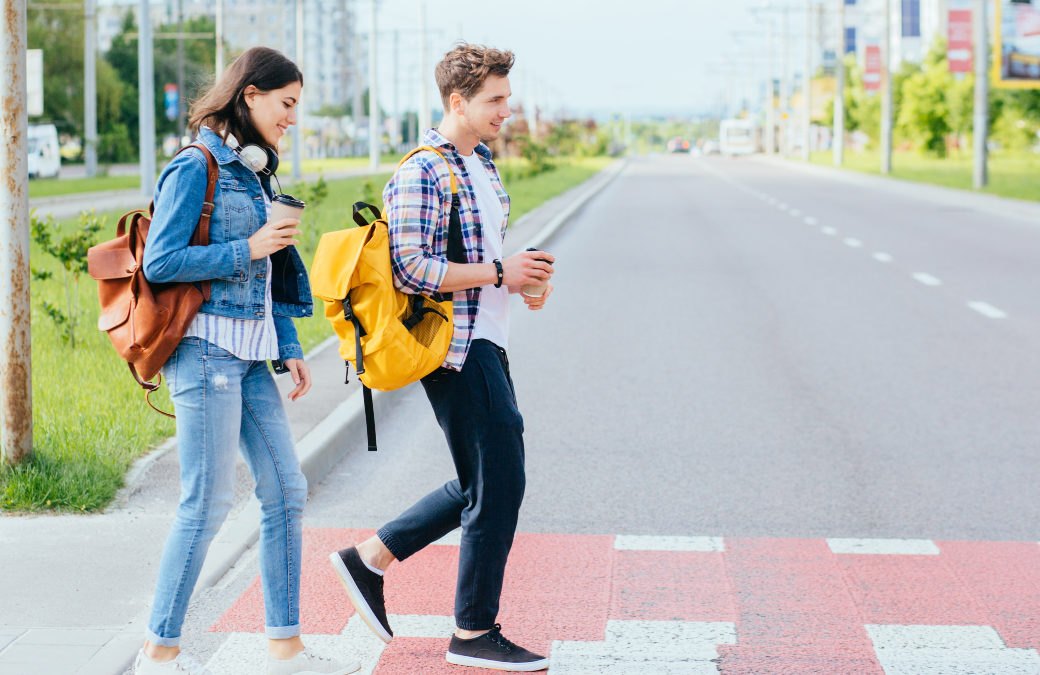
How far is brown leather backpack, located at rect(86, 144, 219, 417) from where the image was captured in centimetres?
385

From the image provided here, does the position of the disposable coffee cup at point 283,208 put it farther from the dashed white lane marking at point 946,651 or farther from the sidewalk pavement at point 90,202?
the sidewalk pavement at point 90,202

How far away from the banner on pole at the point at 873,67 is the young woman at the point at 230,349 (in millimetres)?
62355

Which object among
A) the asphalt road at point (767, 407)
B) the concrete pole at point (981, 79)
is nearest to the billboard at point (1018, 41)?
the concrete pole at point (981, 79)

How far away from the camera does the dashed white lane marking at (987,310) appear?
42.9 feet

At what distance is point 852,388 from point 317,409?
353 cm

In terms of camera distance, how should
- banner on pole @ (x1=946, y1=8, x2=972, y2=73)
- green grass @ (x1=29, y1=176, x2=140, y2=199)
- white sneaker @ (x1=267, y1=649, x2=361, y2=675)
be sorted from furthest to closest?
1. banner on pole @ (x1=946, y1=8, x2=972, y2=73)
2. green grass @ (x1=29, y1=176, x2=140, y2=199)
3. white sneaker @ (x1=267, y1=649, x2=361, y2=675)

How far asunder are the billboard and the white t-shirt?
3723cm

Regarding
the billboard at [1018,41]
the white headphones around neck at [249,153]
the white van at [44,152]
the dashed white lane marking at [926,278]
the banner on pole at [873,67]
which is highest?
the banner on pole at [873,67]

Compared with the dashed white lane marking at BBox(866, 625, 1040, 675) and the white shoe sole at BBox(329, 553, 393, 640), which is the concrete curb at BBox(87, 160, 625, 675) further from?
the dashed white lane marking at BBox(866, 625, 1040, 675)

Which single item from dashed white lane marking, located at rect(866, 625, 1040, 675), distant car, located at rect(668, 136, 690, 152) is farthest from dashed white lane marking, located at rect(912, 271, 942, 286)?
distant car, located at rect(668, 136, 690, 152)

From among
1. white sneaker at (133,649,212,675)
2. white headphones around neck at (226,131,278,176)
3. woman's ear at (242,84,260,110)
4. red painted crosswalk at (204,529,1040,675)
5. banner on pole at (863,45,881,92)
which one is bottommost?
red painted crosswalk at (204,529,1040,675)

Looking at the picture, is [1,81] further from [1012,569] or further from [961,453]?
[961,453]

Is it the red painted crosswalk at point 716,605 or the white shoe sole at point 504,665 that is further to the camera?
the red painted crosswalk at point 716,605

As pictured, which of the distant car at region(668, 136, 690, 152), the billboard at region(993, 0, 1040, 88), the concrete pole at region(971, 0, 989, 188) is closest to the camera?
the concrete pole at region(971, 0, 989, 188)
